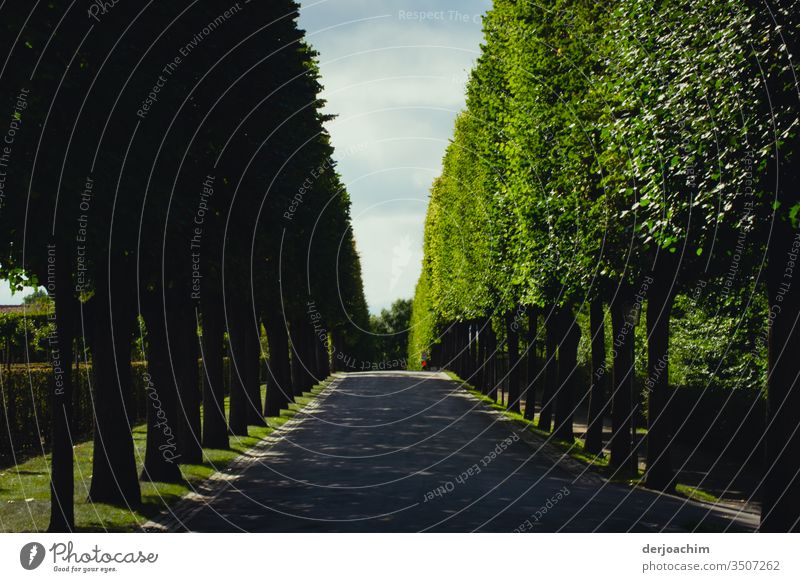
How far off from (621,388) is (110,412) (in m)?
14.6

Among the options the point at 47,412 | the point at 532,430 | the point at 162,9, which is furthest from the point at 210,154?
the point at 532,430

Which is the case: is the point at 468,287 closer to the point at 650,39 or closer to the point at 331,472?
the point at 331,472

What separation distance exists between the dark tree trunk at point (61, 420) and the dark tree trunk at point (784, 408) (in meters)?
11.8

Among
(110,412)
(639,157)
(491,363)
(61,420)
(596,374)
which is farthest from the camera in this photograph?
(491,363)

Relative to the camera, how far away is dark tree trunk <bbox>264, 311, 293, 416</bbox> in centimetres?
4319

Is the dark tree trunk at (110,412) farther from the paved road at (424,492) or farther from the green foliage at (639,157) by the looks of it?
the green foliage at (639,157)

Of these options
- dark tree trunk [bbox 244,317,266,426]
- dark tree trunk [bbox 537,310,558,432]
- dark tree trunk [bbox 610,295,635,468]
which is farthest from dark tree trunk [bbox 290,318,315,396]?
dark tree trunk [bbox 610,295,635,468]

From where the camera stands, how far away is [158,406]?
2120 centimetres

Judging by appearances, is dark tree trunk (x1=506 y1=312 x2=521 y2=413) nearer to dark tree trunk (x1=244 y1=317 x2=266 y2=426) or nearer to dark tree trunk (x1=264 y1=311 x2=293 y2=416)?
dark tree trunk (x1=264 y1=311 x2=293 y2=416)

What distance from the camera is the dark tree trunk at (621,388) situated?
24.3 metres

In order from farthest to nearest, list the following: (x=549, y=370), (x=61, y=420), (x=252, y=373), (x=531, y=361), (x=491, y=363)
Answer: (x=491, y=363) → (x=531, y=361) → (x=252, y=373) → (x=549, y=370) → (x=61, y=420)

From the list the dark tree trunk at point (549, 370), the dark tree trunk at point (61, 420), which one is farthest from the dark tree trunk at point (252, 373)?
the dark tree trunk at point (61, 420)

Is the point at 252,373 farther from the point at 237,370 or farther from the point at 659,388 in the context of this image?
the point at 659,388

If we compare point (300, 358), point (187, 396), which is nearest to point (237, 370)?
point (187, 396)
